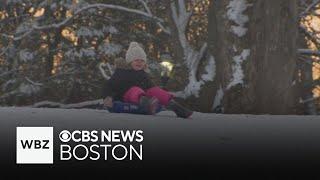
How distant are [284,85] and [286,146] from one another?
9.90 ft

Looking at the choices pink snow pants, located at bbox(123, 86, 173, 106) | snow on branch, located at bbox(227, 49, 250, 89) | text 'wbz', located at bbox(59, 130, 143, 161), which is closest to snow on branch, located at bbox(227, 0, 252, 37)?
snow on branch, located at bbox(227, 49, 250, 89)

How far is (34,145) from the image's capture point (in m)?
3.45

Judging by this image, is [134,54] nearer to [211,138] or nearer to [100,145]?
[211,138]

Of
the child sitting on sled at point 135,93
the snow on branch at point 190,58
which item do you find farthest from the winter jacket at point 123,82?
the snow on branch at point 190,58

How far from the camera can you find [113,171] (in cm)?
277

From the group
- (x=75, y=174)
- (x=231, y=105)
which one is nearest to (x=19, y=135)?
(x=75, y=174)

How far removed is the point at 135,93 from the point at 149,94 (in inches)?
5.6

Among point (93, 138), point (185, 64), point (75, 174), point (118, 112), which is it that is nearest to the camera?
point (75, 174)

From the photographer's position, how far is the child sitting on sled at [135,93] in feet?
18.4

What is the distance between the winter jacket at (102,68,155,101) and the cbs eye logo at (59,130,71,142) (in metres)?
2.06

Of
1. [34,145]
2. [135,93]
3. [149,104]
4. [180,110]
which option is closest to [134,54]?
[135,93]

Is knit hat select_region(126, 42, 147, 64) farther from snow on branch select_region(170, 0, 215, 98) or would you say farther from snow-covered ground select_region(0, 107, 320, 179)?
snow on branch select_region(170, 0, 215, 98)

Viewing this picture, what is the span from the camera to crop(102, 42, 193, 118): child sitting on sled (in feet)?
18.4

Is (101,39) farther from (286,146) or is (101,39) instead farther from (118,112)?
(286,146)
